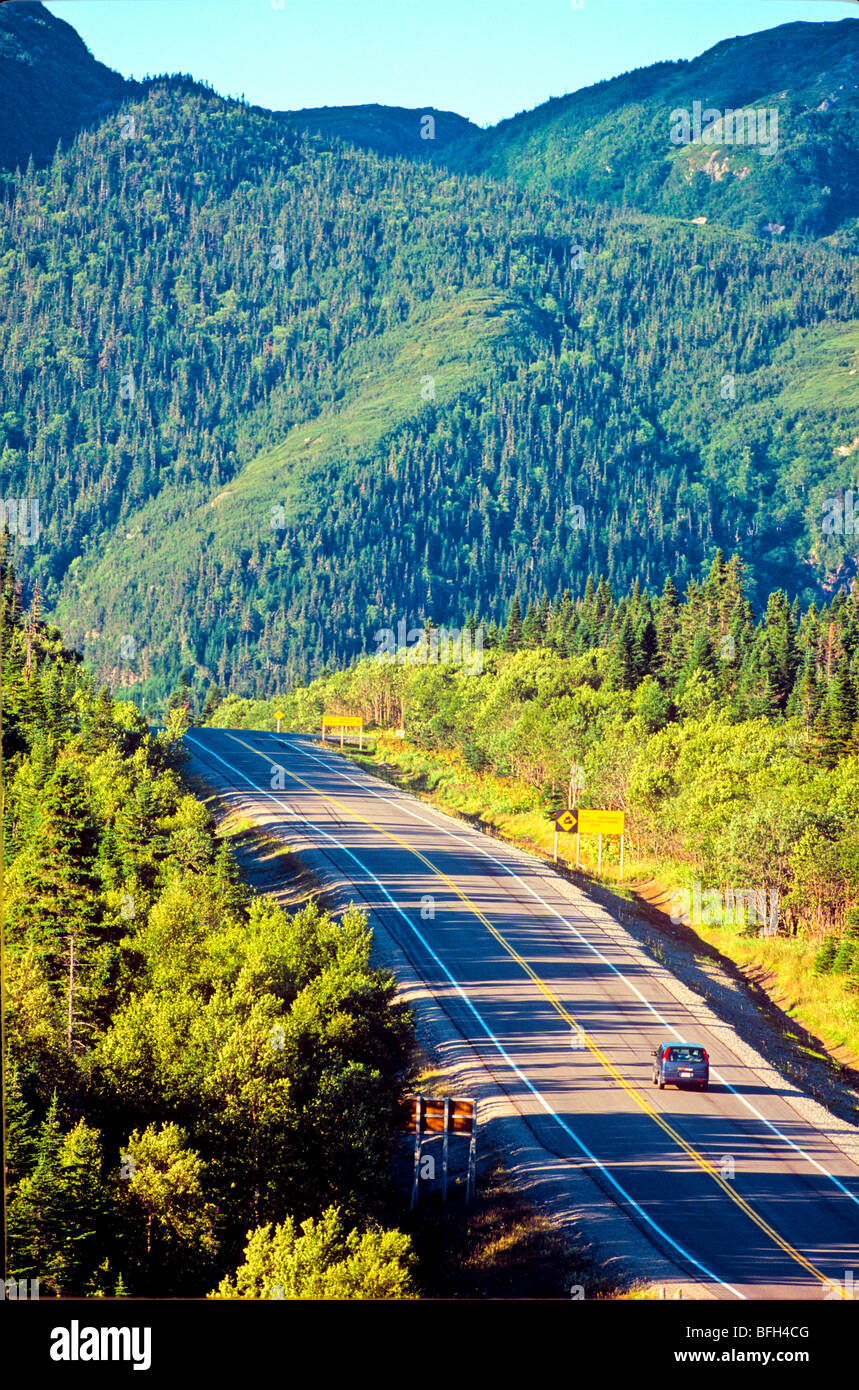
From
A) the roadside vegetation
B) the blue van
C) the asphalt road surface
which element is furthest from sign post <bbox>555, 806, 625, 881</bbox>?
the blue van

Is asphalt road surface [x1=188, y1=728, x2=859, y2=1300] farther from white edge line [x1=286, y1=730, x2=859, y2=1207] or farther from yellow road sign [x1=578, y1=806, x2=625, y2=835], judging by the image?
yellow road sign [x1=578, y1=806, x2=625, y2=835]

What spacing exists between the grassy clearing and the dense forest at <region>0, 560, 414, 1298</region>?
11.6m

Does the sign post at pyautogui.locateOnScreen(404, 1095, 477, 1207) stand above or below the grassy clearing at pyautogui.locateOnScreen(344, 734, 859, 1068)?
above

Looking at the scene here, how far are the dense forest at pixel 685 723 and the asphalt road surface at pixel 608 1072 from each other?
4830 mm

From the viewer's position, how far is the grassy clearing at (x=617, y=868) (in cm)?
3609

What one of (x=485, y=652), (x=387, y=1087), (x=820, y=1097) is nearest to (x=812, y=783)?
(x=820, y=1097)

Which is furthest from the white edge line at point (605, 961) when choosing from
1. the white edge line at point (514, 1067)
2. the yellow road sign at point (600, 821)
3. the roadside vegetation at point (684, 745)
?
the white edge line at point (514, 1067)

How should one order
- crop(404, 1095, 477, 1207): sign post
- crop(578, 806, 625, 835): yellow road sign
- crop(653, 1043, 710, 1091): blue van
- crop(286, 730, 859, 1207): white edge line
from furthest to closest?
crop(578, 806, 625, 835): yellow road sign, crop(653, 1043, 710, 1091): blue van, crop(286, 730, 859, 1207): white edge line, crop(404, 1095, 477, 1207): sign post

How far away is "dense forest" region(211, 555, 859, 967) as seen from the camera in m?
35.5

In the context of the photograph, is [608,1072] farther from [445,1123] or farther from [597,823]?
[597,823]

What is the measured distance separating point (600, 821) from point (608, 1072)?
75.5 ft

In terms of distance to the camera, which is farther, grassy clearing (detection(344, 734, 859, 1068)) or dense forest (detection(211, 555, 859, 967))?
grassy clearing (detection(344, 734, 859, 1068))

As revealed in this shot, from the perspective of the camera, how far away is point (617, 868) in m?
58.3
